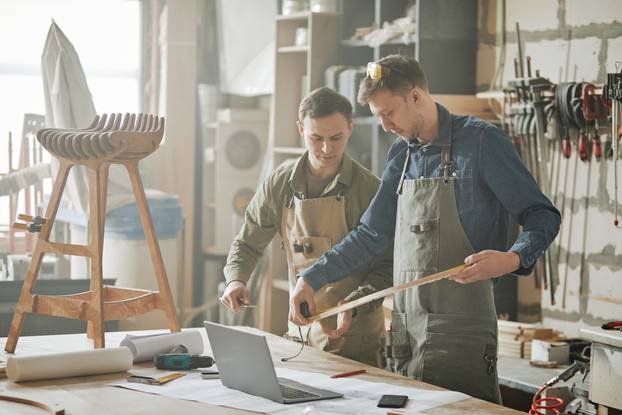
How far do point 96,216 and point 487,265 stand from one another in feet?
3.88

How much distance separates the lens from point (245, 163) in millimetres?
6648

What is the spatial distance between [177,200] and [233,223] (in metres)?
0.94

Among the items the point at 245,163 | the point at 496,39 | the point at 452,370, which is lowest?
the point at 452,370

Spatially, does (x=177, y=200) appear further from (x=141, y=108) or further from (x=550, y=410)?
(x=550, y=410)

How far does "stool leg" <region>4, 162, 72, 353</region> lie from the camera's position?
2949mm

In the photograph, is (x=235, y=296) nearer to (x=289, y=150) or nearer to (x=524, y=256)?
→ (x=524, y=256)

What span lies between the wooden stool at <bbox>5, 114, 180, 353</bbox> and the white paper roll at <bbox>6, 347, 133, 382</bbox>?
0.73 ft

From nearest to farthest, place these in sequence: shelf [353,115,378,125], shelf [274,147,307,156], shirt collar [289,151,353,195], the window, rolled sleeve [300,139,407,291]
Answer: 1. rolled sleeve [300,139,407,291]
2. shirt collar [289,151,353,195]
3. shelf [353,115,378,125]
4. shelf [274,147,307,156]
5. the window

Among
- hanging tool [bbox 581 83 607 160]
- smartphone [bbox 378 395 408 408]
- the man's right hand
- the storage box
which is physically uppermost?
hanging tool [bbox 581 83 607 160]

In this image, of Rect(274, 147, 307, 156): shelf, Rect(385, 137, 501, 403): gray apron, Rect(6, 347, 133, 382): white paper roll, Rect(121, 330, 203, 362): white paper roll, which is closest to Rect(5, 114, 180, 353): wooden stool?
Rect(121, 330, 203, 362): white paper roll

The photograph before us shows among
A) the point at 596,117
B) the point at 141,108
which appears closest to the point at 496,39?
the point at 596,117

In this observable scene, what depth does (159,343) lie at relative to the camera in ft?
9.37

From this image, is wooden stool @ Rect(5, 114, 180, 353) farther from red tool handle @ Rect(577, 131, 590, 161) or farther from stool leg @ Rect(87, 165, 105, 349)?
red tool handle @ Rect(577, 131, 590, 161)

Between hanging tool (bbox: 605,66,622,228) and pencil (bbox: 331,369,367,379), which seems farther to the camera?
hanging tool (bbox: 605,66,622,228)
